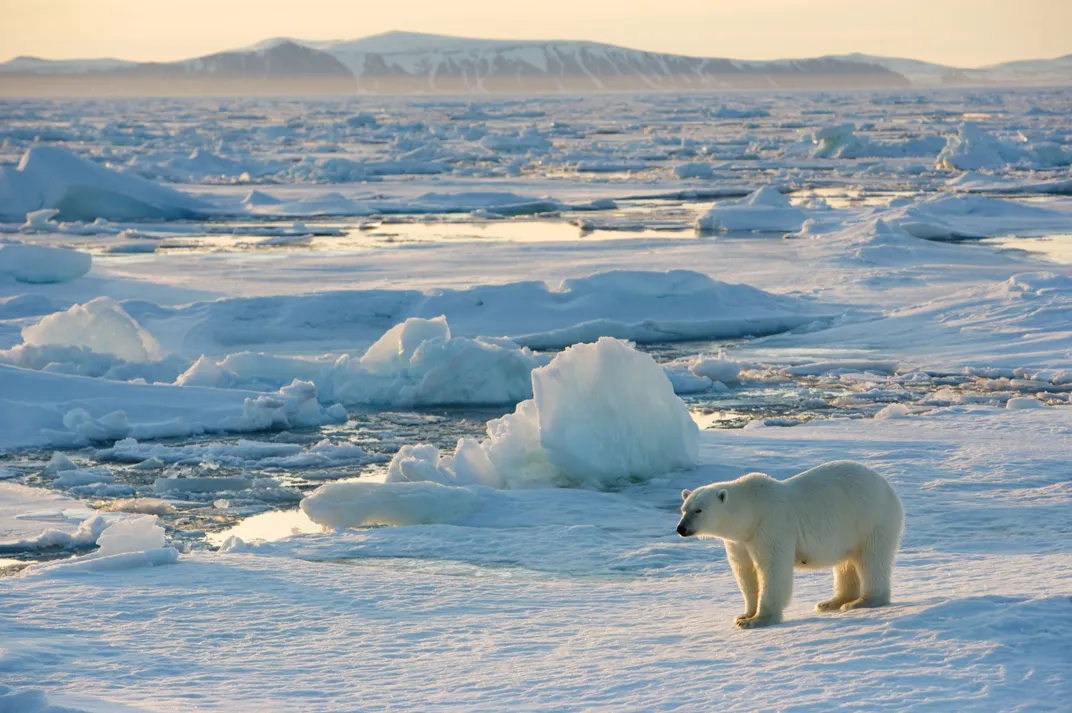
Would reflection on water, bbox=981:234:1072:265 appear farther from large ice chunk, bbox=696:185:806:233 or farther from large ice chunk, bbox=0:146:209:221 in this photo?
large ice chunk, bbox=0:146:209:221

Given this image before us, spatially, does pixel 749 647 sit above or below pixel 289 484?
above

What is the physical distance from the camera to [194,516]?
23.2ft

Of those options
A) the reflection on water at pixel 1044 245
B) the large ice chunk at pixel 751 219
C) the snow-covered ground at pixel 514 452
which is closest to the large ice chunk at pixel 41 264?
the snow-covered ground at pixel 514 452

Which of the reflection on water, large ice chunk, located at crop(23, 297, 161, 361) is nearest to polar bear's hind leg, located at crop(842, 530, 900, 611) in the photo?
large ice chunk, located at crop(23, 297, 161, 361)

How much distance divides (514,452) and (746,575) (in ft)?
11.0

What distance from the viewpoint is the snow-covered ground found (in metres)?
3.76

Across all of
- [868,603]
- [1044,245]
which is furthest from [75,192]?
[868,603]

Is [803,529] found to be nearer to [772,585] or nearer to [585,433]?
[772,585]

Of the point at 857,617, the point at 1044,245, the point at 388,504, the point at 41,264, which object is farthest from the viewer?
the point at 1044,245

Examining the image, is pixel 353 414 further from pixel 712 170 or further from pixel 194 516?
pixel 712 170

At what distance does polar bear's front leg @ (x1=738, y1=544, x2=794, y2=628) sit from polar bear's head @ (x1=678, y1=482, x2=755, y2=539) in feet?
0.38

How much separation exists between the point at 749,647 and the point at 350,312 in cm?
1019

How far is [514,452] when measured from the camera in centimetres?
750

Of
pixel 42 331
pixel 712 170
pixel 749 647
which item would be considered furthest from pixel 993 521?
pixel 712 170
